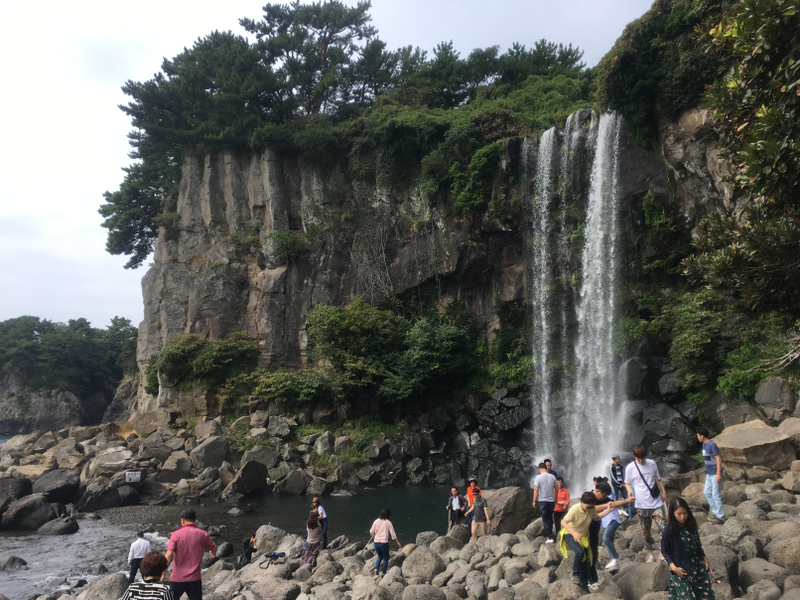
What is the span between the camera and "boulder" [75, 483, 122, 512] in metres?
17.0

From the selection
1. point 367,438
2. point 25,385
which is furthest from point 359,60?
point 25,385

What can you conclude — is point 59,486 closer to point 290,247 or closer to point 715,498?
point 290,247

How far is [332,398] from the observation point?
23.4m

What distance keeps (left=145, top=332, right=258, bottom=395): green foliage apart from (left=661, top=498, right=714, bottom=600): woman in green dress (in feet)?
74.4

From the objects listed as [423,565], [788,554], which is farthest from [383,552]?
[788,554]

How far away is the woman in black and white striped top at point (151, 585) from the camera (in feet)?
12.5

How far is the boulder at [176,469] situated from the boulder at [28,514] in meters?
3.82

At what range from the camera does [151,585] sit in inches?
152

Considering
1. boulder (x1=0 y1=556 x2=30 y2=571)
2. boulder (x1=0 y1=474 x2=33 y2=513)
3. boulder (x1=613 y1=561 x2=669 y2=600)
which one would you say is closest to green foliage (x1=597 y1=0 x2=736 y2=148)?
boulder (x1=613 y1=561 x2=669 y2=600)

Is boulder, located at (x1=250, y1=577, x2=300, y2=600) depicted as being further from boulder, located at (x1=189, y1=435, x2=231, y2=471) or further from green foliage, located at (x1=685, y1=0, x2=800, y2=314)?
boulder, located at (x1=189, y1=435, x2=231, y2=471)

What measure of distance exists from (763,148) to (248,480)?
17.4 meters

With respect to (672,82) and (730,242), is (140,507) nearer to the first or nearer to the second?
(730,242)

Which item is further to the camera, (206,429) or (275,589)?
(206,429)

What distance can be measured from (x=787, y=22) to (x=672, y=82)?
46.4ft
